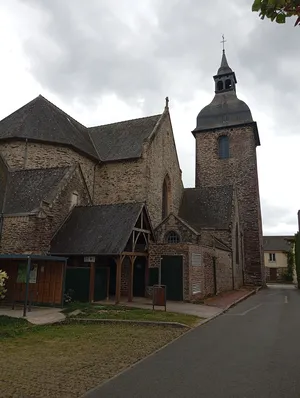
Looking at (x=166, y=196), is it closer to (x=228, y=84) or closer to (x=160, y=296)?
(x=160, y=296)

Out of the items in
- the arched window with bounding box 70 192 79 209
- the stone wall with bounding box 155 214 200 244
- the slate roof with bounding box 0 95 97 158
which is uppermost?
the slate roof with bounding box 0 95 97 158

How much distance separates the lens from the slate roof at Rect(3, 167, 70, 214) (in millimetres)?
16352

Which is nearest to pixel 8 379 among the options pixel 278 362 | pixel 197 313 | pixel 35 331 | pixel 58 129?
pixel 35 331

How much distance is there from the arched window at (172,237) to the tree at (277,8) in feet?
65.1

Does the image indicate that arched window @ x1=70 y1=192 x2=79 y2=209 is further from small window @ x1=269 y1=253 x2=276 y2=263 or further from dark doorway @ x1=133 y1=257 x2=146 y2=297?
small window @ x1=269 y1=253 x2=276 y2=263

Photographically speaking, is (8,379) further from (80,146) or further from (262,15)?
(80,146)

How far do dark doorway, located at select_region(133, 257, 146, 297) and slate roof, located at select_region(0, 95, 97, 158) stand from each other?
851 centimetres

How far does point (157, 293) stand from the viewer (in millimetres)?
14188

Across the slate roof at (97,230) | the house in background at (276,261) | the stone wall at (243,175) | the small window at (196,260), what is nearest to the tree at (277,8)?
the slate roof at (97,230)

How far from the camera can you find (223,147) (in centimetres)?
3731

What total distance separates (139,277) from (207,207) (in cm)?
1202

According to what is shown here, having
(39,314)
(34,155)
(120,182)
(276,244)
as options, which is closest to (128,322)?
(39,314)

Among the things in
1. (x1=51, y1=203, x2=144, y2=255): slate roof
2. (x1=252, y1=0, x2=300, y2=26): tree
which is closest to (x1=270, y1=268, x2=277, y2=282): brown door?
(x1=51, y1=203, x2=144, y2=255): slate roof

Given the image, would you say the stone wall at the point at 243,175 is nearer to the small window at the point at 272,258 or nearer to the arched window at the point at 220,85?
the arched window at the point at 220,85
